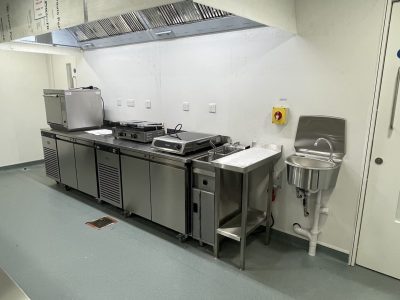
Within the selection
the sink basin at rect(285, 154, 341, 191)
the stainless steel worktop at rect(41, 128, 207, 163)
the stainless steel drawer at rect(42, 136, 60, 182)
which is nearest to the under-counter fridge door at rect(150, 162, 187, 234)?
the stainless steel worktop at rect(41, 128, 207, 163)

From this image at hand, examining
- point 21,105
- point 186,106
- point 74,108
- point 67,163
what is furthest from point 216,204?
point 21,105

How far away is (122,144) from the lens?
10.4 feet

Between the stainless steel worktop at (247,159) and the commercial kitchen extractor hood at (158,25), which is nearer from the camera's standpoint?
the stainless steel worktop at (247,159)

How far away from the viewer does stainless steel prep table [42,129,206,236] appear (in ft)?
8.61

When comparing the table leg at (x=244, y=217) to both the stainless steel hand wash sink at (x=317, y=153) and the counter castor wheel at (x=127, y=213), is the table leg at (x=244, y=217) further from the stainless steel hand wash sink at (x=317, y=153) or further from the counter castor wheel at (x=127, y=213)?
the counter castor wheel at (x=127, y=213)

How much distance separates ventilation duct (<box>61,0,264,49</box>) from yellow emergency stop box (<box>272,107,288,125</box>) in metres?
0.83

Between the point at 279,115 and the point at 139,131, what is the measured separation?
1.59 metres

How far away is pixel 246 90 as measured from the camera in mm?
2795

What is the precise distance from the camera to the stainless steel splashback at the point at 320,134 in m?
2.32

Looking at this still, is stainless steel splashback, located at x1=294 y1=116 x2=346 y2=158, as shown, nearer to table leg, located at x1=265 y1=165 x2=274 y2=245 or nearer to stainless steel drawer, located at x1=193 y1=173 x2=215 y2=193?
table leg, located at x1=265 y1=165 x2=274 y2=245

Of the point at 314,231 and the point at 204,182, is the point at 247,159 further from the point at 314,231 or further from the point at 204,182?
the point at 314,231

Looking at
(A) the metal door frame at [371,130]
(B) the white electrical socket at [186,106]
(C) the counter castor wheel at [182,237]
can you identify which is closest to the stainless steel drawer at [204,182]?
(C) the counter castor wheel at [182,237]

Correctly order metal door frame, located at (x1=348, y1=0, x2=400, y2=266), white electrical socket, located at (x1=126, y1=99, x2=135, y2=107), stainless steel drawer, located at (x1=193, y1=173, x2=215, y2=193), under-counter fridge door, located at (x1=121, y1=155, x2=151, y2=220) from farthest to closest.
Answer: white electrical socket, located at (x1=126, y1=99, x2=135, y2=107)
under-counter fridge door, located at (x1=121, y1=155, x2=151, y2=220)
stainless steel drawer, located at (x1=193, y1=173, x2=215, y2=193)
metal door frame, located at (x1=348, y1=0, x2=400, y2=266)

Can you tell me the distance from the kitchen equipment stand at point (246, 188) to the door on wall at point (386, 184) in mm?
815
